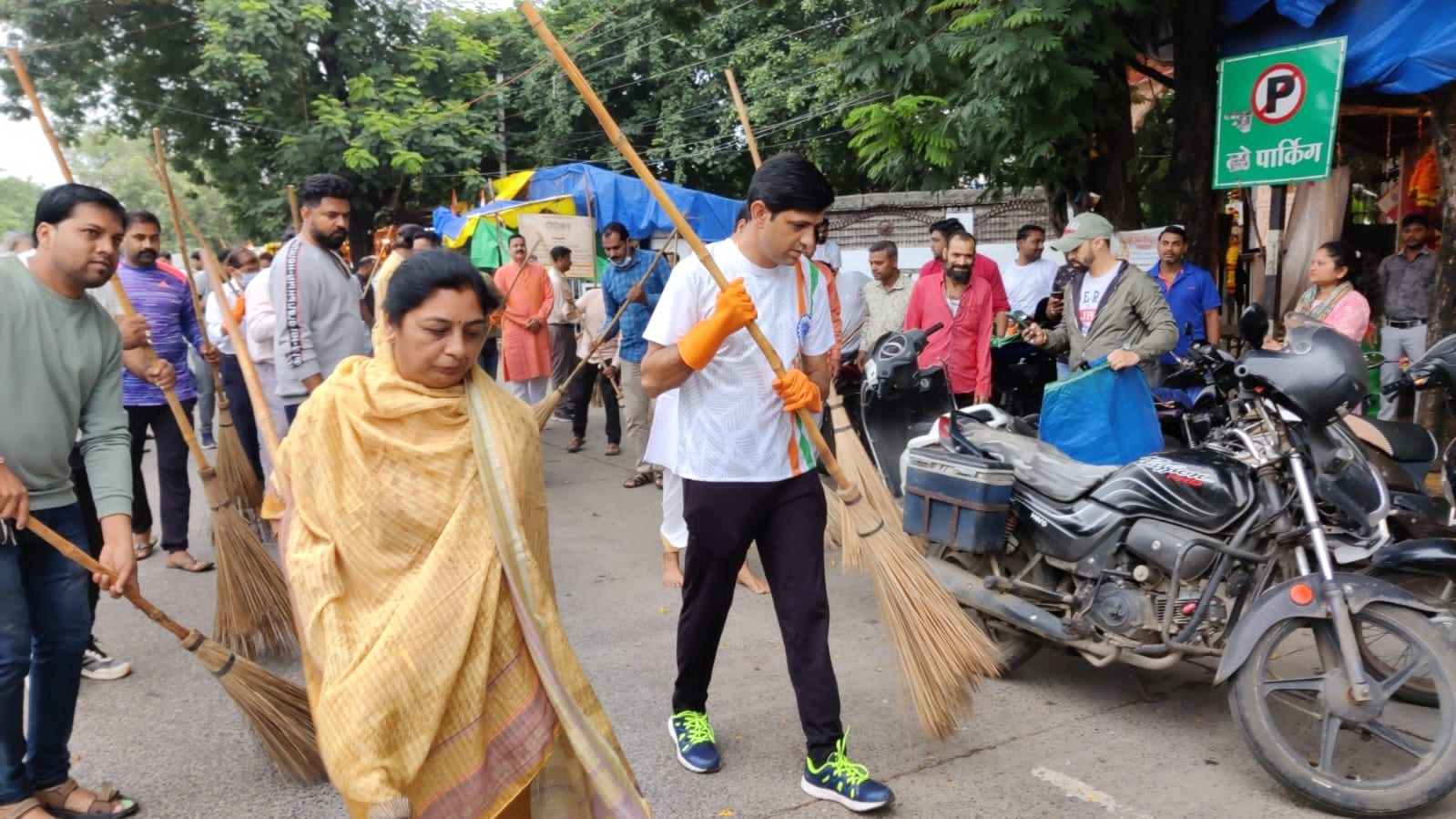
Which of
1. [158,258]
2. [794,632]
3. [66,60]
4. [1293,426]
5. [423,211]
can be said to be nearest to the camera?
[794,632]

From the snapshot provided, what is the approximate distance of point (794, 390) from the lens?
2838 millimetres

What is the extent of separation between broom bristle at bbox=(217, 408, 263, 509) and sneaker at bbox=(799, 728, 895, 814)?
367cm

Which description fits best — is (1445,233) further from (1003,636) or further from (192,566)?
(192,566)

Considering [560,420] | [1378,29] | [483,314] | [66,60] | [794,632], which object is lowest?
[560,420]

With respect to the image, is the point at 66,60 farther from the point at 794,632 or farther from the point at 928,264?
the point at 794,632

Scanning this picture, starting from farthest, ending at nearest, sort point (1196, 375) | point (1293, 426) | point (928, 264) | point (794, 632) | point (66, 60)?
point (66, 60) < point (928, 264) < point (1196, 375) < point (1293, 426) < point (794, 632)

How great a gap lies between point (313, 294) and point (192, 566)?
7.09 ft

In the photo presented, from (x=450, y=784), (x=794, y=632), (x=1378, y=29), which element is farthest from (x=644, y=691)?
(x=1378, y=29)

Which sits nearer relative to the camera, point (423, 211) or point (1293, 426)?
point (1293, 426)

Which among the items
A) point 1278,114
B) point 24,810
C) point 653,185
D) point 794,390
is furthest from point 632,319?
point 24,810

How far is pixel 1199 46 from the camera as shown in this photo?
6707 millimetres

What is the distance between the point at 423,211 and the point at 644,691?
17390mm

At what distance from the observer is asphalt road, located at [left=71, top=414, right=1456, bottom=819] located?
3.01 meters

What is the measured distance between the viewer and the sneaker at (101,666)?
406cm
